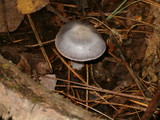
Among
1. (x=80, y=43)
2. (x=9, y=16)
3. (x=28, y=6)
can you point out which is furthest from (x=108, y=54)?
(x=9, y=16)

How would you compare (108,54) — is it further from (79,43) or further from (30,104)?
(30,104)

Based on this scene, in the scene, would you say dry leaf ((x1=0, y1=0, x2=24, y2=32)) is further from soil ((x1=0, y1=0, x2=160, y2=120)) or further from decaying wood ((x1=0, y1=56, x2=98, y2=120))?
decaying wood ((x1=0, y1=56, x2=98, y2=120))

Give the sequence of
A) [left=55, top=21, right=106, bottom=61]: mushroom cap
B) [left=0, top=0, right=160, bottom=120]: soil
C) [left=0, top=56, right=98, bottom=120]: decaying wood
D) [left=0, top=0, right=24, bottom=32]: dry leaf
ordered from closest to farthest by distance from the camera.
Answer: [left=0, top=56, right=98, bottom=120]: decaying wood, [left=55, top=21, right=106, bottom=61]: mushroom cap, [left=0, top=0, right=160, bottom=120]: soil, [left=0, top=0, right=24, bottom=32]: dry leaf

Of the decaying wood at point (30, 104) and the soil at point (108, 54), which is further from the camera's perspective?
the soil at point (108, 54)

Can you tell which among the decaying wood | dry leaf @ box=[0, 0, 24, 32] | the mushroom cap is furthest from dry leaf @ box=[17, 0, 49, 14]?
the decaying wood

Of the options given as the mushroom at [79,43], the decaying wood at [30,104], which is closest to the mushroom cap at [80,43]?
the mushroom at [79,43]

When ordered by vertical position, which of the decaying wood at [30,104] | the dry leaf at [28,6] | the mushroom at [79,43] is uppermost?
the dry leaf at [28,6]

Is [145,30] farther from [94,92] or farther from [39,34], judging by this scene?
[39,34]

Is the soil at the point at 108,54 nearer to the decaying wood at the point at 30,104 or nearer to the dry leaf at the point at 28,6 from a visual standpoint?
the dry leaf at the point at 28,6
